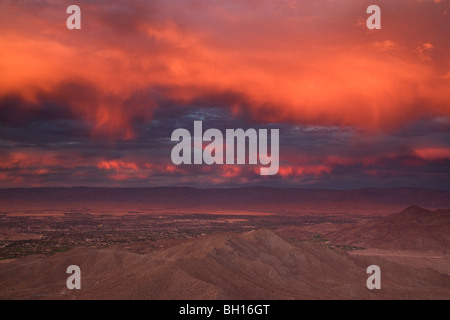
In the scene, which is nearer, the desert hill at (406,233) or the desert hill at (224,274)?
the desert hill at (224,274)

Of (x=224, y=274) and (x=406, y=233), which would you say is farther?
(x=406, y=233)

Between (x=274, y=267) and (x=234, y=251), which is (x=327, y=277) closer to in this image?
(x=274, y=267)

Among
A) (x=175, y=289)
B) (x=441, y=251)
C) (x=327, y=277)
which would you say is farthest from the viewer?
(x=441, y=251)

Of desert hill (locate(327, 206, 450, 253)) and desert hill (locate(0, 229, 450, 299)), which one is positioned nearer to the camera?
desert hill (locate(0, 229, 450, 299))

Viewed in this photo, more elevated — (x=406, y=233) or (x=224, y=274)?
(x=224, y=274)
